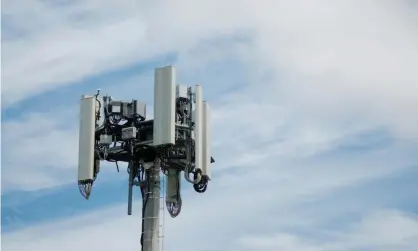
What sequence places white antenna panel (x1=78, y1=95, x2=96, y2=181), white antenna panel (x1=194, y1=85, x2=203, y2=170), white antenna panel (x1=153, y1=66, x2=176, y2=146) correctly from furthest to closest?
white antenna panel (x1=78, y1=95, x2=96, y2=181), white antenna panel (x1=194, y1=85, x2=203, y2=170), white antenna panel (x1=153, y1=66, x2=176, y2=146)

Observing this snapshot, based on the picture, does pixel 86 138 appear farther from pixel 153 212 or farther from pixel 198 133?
pixel 198 133

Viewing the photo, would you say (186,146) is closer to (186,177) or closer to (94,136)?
A: (186,177)

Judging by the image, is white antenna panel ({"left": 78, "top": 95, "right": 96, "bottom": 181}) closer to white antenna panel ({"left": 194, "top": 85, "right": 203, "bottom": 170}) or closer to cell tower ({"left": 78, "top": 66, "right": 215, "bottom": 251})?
cell tower ({"left": 78, "top": 66, "right": 215, "bottom": 251})

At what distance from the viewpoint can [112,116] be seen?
186 ft

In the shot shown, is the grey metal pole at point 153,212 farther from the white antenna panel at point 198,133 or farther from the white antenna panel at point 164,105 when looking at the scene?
the white antenna panel at point 164,105

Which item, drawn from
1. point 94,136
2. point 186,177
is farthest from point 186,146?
point 94,136

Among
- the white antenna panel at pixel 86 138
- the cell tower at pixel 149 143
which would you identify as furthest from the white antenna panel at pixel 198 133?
the white antenna panel at pixel 86 138

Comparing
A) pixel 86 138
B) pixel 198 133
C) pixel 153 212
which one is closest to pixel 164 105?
pixel 198 133

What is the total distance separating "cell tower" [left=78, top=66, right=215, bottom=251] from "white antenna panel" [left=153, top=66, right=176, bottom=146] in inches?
2.1

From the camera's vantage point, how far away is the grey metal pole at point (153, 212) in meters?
55.2

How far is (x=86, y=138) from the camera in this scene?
2207 inches

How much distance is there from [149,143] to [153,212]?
3860 mm

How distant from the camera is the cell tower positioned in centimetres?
5516

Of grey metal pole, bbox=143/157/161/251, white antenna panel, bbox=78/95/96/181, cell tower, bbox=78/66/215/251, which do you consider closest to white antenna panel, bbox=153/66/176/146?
cell tower, bbox=78/66/215/251
